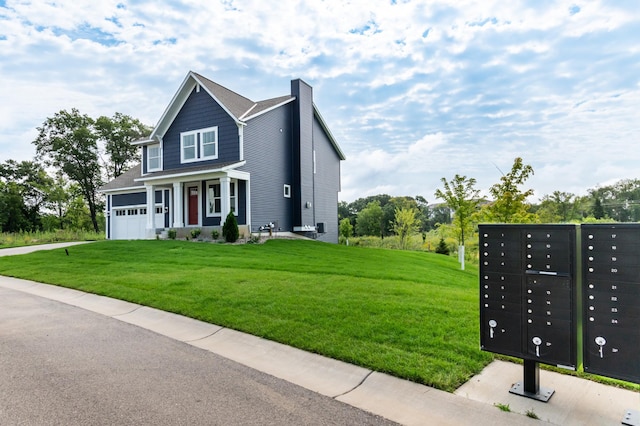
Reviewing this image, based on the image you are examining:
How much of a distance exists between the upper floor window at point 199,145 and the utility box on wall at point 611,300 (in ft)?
57.9

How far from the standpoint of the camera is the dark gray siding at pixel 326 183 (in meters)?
23.0

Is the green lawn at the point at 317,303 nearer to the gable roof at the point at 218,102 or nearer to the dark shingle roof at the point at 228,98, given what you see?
the gable roof at the point at 218,102

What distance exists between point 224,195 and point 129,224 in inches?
400

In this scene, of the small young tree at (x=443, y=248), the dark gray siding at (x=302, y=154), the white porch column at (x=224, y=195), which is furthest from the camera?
the small young tree at (x=443, y=248)

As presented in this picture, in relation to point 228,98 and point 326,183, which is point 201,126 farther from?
point 326,183

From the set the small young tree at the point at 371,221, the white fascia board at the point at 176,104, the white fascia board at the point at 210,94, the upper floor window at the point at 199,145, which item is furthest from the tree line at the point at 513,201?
the small young tree at the point at 371,221

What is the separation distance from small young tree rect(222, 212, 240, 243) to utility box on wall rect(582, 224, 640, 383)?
1455cm

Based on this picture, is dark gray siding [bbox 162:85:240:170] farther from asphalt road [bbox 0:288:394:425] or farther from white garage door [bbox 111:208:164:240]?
asphalt road [bbox 0:288:394:425]

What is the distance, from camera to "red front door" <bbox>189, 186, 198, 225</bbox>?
19.5 meters

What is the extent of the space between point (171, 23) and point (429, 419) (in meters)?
14.6

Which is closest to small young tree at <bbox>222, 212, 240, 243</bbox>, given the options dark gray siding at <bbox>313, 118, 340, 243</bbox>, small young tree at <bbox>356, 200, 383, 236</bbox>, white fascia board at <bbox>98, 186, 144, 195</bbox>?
dark gray siding at <bbox>313, 118, 340, 243</bbox>

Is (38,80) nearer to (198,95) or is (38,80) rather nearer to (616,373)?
(198,95)

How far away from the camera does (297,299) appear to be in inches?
249

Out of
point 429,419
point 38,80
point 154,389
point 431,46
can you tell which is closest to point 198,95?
point 38,80
